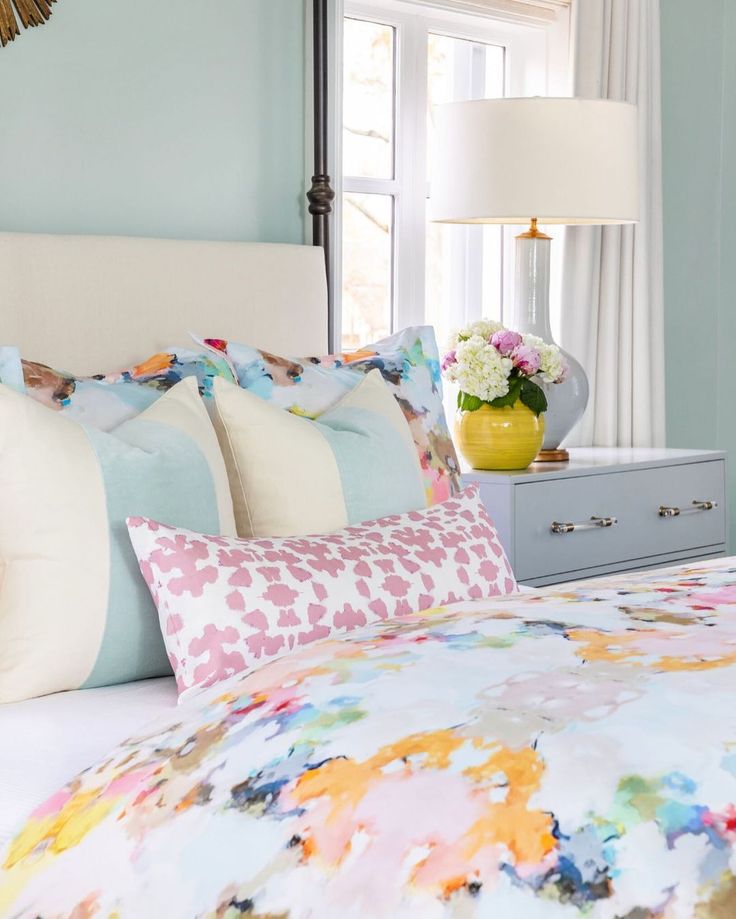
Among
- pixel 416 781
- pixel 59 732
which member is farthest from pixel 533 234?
pixel 416 781

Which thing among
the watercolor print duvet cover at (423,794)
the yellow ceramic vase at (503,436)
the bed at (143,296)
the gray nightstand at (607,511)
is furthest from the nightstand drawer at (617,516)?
the watercolor print duvet cover at (423,794)

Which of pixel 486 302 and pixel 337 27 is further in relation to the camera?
pixel 486 302

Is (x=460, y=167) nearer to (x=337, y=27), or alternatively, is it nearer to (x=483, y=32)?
(x=337, y=27)

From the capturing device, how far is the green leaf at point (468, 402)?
9.32 ft

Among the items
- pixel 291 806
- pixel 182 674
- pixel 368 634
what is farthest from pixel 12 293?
pixel 291 806

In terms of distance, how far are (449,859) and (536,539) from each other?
6.02 ft

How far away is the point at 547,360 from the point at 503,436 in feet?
0.66

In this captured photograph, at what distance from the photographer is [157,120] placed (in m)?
2.67

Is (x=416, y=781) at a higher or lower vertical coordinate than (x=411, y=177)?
lower

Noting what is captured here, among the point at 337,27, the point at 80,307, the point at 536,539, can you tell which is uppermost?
the point at 337,27

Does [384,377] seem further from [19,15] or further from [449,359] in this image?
[19,15]

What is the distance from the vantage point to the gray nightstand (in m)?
2.72

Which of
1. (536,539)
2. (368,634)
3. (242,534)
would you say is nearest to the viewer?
(368,634)

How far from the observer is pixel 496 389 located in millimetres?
2787
